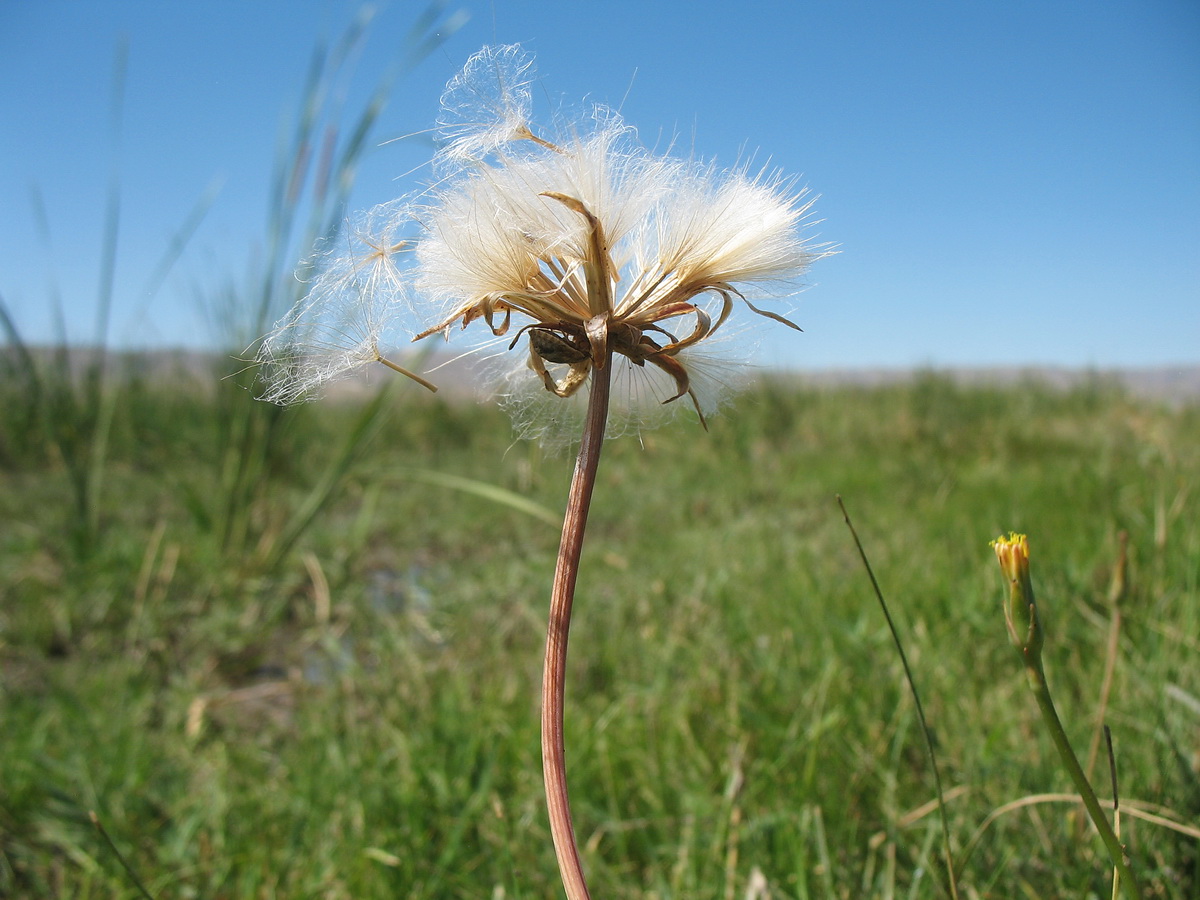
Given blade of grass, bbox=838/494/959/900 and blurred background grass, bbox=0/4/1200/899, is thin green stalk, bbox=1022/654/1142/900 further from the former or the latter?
blurred background grass, bbox=0/4/1200/899

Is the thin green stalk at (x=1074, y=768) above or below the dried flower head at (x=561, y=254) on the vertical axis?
below

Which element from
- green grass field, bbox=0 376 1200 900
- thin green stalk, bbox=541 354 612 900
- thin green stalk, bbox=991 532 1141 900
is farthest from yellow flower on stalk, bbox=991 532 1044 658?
green grass field, bbox=0 376 1200 900

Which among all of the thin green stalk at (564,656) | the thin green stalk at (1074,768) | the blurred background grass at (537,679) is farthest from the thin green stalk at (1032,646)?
the blurred background grass at (537,679)

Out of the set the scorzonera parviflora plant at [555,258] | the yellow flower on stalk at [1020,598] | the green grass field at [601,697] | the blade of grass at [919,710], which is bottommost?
the green grass field at [601,697]

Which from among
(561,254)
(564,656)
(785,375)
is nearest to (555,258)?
(561,254)

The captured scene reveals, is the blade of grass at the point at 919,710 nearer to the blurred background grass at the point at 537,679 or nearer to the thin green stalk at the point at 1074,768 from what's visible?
the thin green stalk at the point at 1074,768

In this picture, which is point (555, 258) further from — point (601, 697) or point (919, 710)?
point (601, 697)
